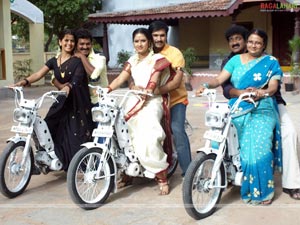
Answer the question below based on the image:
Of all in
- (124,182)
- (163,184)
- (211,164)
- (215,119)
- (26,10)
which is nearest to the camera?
(215,119)

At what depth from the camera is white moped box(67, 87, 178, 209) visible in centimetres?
402

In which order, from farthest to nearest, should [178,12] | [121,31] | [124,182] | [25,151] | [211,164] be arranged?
[121,31]
[178,12]
[124,182]
[25,151]
[211,164]

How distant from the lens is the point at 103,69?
4871mm

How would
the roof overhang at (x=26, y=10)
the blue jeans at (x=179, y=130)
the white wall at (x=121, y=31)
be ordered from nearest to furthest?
the blue jeans at (x=179, y=130) → the roof overhang at (x=26, y=10) → the white wall at (x=121, y=31)

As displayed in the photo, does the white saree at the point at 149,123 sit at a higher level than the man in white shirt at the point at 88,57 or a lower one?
lower

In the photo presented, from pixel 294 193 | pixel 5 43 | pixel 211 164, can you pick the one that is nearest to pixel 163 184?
pixel 211 164

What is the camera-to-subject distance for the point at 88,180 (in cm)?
405

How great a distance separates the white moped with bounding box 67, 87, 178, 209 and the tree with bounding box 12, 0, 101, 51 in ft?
54.7

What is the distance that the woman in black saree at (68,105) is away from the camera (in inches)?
188

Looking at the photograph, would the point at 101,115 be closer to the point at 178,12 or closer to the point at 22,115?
the point at 22,115

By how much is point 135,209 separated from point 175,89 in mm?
1189

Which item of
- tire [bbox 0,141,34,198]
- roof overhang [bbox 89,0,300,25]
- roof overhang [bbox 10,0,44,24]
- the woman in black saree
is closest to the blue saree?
the woman in black saree

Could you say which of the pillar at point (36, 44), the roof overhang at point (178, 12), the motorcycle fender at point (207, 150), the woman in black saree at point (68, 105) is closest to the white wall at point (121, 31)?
the roof overhang at point (178, 12)

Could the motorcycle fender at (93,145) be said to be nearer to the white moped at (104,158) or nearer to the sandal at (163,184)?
the white moped at (104,158)
